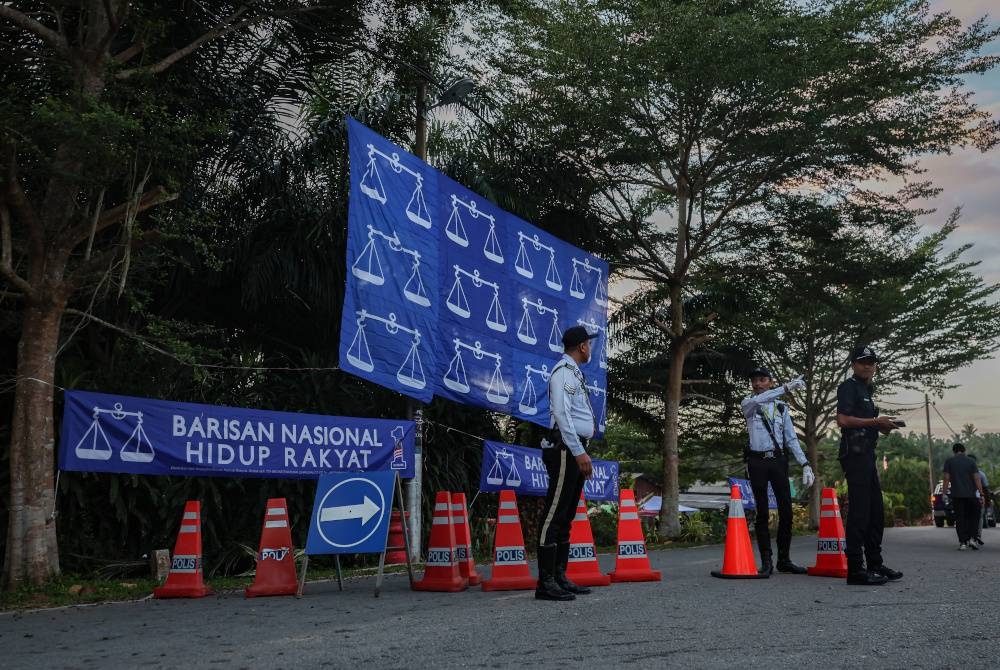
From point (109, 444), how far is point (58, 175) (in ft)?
8.96

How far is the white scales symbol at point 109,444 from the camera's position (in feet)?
32.3

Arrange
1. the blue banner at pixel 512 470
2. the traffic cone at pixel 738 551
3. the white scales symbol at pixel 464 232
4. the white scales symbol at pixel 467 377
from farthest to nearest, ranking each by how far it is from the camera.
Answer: the blue banner at pixel 512 470, the white scales symbol at pixel 464 232, the white scales symbol at pixel 467 377, the traffic cone at pixel 738 551

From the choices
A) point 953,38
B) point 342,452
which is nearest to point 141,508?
point 342,452

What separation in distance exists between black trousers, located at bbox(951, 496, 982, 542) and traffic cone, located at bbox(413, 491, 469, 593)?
1046 cm

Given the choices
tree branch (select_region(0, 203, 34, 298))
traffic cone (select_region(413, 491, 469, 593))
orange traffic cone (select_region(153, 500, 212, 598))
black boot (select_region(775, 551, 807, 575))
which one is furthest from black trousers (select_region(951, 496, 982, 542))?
tree branch (select_region(0, 203, 34, 298))

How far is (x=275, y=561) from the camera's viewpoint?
909 cm

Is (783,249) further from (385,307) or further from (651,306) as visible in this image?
(385,307)

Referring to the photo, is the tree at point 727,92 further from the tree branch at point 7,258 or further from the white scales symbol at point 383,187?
the tree branch at point 7,258

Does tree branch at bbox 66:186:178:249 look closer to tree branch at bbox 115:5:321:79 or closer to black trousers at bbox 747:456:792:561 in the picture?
tree branch at bbox 115:5:321:79

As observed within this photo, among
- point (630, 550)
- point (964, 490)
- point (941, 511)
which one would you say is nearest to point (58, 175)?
point (630, 550)

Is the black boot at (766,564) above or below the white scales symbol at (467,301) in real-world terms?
below

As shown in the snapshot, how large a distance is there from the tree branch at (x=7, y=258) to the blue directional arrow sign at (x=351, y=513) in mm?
3726

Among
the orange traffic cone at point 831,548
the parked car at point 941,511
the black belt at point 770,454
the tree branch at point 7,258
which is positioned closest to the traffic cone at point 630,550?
the black belt at point 770,454

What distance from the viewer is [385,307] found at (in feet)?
41.8
